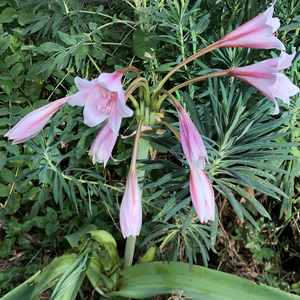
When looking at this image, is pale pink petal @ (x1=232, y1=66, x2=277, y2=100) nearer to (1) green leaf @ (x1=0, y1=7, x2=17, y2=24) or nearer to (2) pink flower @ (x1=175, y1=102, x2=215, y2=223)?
(2) pink flower @ (x1=175, y1=102, x2=215, y2=223)

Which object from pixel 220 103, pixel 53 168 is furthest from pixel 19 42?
pixel 220 103

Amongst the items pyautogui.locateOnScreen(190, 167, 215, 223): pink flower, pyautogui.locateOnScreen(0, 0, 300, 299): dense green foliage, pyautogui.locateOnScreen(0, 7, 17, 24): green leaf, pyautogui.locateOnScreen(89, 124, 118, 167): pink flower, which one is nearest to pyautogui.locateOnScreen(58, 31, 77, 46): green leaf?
pyautogui.locateOnScreen(0, 0, 300, 299): dense green foliage

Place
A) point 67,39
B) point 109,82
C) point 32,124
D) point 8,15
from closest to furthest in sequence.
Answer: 1. point 109,82
2. point 32,124
3. point 67,39
4. point 8,15

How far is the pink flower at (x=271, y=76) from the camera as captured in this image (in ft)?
3.22

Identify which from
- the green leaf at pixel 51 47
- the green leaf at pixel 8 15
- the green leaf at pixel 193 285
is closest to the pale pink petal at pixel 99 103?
the green leaf at pixel 193 285

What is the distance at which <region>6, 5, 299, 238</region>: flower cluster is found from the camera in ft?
3.16

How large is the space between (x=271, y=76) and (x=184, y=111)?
0.47 ft

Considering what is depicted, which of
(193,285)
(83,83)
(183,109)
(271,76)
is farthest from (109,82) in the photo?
(193,285)

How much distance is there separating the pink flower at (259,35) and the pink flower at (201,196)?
0.72ft

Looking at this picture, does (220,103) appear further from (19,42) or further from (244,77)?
(19,42)

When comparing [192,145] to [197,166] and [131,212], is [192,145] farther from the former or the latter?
[131,212]

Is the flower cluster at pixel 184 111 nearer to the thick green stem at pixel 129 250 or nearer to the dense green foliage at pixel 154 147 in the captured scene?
the dense green foliage at pixel 154 147

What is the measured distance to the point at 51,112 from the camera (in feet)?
3.43

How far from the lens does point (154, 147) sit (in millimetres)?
1278
